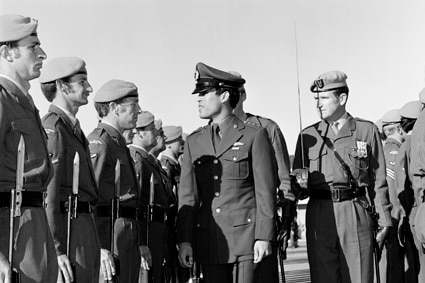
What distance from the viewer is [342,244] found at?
6.48 meters

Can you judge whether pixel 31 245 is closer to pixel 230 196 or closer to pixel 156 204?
pixel 230 196

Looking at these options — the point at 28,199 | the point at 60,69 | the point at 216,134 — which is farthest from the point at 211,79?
the point at 28,199

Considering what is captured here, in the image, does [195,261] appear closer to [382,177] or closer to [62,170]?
[62,170]

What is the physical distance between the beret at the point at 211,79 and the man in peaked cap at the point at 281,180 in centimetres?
116

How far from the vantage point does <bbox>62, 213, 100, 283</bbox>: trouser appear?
517 centimetres

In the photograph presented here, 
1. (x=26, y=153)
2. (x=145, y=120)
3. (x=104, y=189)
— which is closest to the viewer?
(x=26, y=153)

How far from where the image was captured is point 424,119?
18.0 ft

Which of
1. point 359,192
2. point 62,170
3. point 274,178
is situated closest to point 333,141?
point 359,192

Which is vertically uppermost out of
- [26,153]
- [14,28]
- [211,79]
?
[14,28]

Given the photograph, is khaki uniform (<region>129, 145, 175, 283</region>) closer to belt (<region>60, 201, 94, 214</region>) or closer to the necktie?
the necktie

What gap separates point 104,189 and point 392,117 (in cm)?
464

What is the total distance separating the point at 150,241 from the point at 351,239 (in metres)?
2.17

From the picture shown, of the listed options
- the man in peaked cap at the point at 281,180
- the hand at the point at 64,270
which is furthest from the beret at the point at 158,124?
the hand at the point at 64,270

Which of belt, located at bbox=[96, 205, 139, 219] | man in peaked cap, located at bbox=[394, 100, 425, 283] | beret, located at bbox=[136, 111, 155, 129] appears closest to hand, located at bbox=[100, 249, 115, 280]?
belt, located at bbox=[96, 205, 139, 219]
